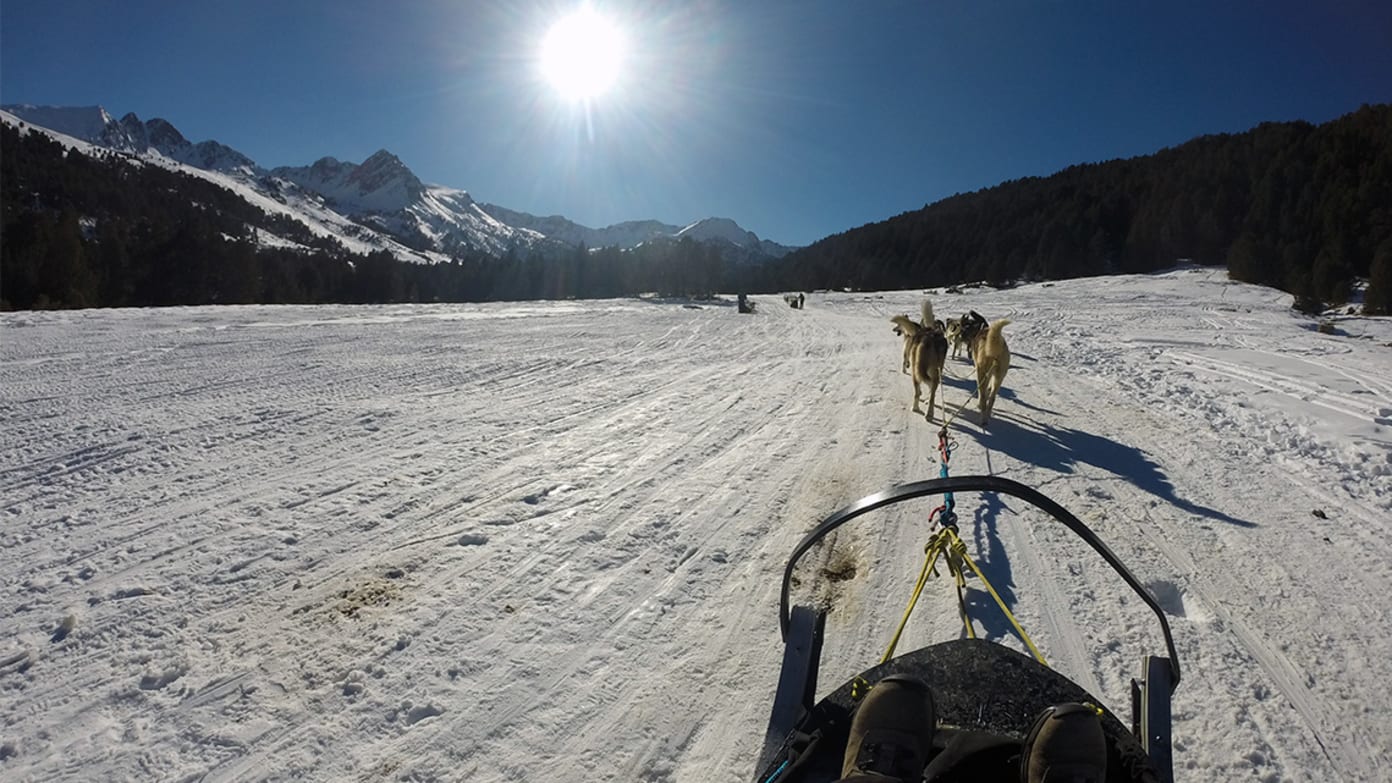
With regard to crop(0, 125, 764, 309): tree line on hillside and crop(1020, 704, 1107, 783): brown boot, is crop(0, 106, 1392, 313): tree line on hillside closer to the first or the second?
crop(0, 125, 764, 309): tree line on hillside

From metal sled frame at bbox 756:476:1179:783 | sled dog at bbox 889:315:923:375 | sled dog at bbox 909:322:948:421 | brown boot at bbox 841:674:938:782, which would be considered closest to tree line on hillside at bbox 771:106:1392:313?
sled dog at bbox 889:315:923:375

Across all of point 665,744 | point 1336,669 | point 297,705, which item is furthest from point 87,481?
point 1336,669

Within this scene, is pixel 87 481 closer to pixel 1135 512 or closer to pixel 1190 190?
pixel 1135 512

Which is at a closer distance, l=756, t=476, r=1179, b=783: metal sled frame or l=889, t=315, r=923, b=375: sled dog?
l=756, t=476, r=1179, b=783: metal sled frame

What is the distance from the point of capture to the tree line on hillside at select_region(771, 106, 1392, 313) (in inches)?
1812

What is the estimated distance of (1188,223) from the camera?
63.7 metres

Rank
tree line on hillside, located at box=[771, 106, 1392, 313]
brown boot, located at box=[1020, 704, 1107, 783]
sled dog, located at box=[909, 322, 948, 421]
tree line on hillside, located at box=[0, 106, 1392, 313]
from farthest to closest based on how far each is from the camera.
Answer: tree line on hillside, located at box=[771, 106, 1392, 313], tree line on hillside, located at box=[0, 106, 1392, 313], sled dog, located at box=[909, 322, 948, 421], brown boot, located at box=[1020, 704, 1107, 783]

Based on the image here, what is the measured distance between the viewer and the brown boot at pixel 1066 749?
150 cm

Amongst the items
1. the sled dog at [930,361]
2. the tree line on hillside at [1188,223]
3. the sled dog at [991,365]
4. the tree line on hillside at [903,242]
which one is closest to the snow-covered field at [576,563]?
the sled dog at [991,365]

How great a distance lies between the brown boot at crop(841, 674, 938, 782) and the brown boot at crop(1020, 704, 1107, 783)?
0.26 meters

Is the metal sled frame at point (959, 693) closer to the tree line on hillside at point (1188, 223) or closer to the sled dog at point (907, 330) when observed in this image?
the sled dog at point (907, 330)

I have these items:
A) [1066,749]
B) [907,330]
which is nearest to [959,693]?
[1066,749]

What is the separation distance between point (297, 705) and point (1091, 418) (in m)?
8.35

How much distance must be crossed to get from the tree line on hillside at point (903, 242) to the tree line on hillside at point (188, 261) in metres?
0.14
